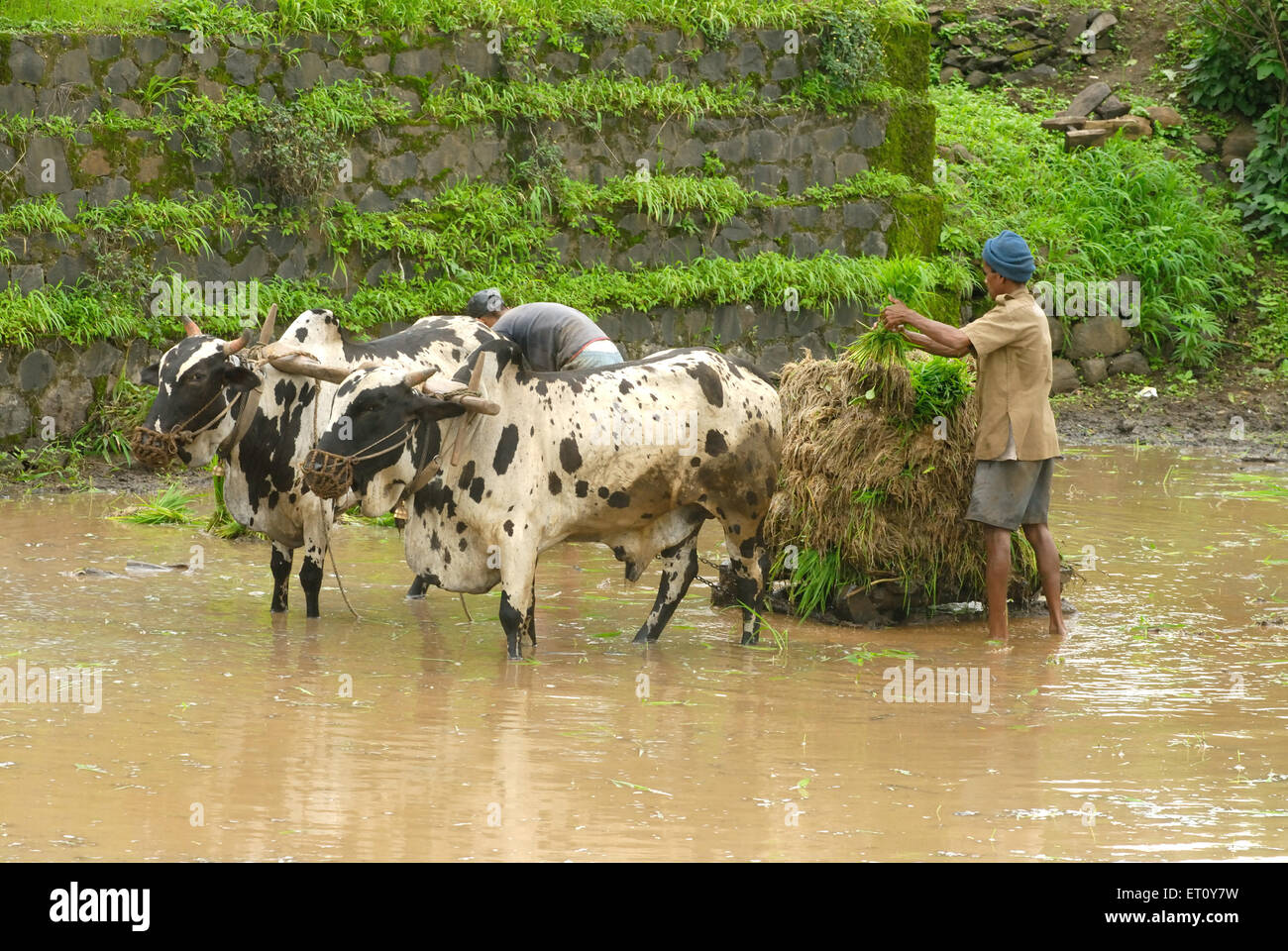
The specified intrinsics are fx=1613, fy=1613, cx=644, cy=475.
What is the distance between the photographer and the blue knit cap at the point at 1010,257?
25.4 ft

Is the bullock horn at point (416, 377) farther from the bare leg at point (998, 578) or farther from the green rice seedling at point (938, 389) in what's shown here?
the bare leg at point (998, 578)

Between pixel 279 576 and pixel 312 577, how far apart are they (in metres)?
0.21

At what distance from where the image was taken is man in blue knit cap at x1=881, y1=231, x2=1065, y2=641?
7.68 m

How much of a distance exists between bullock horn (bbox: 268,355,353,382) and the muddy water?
4.00ft

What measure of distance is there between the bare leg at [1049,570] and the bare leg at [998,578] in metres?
0.18

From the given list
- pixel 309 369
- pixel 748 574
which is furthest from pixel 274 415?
pixel 748 574

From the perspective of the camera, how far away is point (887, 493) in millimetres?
7957

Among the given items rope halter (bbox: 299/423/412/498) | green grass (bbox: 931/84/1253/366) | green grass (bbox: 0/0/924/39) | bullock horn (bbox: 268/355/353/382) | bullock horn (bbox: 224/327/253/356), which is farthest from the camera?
green grass (bbox: 931/84/1253/366)

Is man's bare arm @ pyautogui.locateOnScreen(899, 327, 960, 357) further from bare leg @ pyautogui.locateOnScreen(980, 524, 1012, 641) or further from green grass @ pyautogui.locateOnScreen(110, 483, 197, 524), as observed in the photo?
green grass @ pyautogui.locateOnScreen(110, 483, 197, 524)

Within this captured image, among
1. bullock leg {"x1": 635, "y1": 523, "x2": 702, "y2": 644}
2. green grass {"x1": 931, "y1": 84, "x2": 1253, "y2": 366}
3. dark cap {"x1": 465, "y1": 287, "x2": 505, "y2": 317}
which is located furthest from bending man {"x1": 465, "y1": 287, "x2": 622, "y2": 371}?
green grass {"x1": 931, "y1": 84, "x2": 1253, "y2": 366}

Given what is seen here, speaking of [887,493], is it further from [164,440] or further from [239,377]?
[164,440]

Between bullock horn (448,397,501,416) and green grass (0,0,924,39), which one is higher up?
green grass (0,0,924,39)

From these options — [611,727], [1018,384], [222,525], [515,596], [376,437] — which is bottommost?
[611,727]

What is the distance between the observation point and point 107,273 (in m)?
11.5
